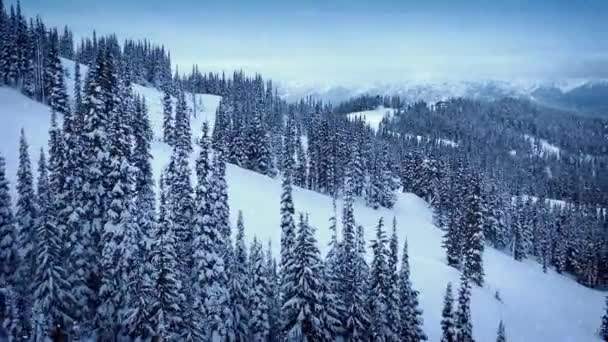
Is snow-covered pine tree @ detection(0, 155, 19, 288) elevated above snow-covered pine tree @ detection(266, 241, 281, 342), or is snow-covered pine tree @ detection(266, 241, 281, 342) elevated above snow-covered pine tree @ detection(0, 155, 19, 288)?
snow-covered pine tree @ detection(0, 155, 19, 288)

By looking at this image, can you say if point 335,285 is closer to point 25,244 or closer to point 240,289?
point 240,289

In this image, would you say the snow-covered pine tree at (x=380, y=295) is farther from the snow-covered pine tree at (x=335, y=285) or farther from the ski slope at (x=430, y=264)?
the ski slope at (x=430, y=264)

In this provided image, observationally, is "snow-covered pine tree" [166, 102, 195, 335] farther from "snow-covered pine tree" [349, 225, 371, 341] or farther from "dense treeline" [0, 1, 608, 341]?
"snow-covered pine tree" [349, 225, 371, 341]

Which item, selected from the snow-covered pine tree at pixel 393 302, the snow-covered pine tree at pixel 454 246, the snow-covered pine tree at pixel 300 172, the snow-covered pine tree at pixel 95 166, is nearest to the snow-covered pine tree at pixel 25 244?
the snow-covered pine tree at pixel 95 166

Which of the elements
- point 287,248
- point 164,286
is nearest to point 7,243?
point 164,286

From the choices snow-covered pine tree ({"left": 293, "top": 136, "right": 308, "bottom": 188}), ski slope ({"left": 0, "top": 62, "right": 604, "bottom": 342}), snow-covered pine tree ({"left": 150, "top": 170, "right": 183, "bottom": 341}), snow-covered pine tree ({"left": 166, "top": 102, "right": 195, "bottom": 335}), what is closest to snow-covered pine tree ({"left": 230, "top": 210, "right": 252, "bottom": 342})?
snow-covered pine tree ({"left": 166, "top": 102, "right": 195, "bottom": 335})

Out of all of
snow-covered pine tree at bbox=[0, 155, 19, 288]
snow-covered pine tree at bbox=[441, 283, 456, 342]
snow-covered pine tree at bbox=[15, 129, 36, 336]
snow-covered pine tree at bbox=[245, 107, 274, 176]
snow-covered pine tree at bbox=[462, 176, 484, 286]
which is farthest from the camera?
snow-covered pine tree at bbox=[245, 107, 274, 176]

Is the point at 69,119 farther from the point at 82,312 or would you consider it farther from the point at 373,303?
the point at 373,303
